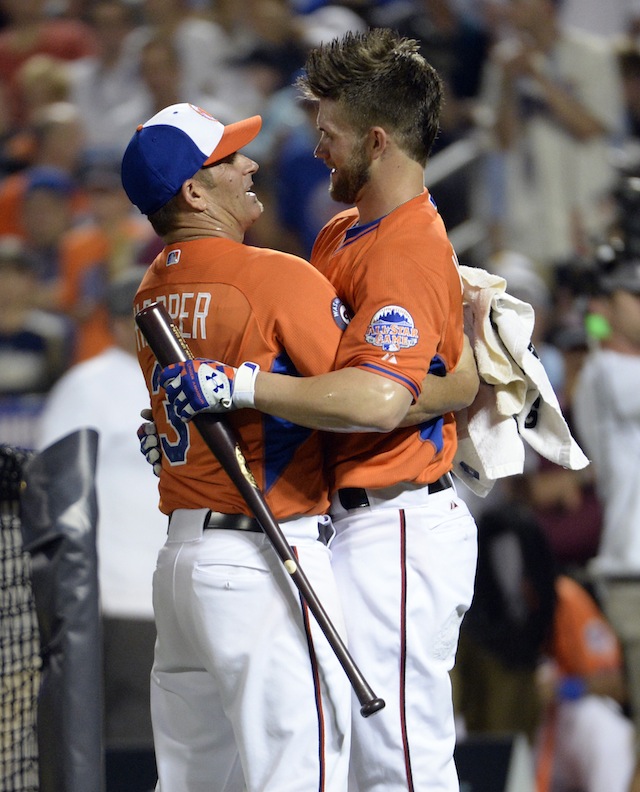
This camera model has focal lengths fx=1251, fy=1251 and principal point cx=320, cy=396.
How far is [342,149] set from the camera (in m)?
2.76

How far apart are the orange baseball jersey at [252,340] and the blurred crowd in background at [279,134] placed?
3.85 m

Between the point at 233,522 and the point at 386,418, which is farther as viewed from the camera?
the point at 233,522

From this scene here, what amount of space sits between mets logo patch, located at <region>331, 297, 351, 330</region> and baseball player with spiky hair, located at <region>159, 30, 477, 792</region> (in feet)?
0.12

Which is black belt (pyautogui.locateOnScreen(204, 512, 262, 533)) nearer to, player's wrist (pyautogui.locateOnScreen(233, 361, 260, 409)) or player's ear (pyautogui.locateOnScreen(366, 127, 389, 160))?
player's wrist (pyautogui.locateOnScreen(233, 361, 260, 409))

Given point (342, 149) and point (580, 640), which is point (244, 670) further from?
point (580, 640)

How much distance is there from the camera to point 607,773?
5.01 metres

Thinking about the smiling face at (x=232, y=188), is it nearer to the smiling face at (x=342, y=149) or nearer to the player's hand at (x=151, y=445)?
the smiling face at (x=342, y=149)

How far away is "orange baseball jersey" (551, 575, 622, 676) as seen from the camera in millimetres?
5336

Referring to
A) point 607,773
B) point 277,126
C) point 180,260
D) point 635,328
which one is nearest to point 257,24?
point 277,126

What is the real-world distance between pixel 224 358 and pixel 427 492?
0.55 m

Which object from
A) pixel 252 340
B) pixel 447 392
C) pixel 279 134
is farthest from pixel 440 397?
pixel 279 134

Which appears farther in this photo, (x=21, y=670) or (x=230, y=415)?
(x=21, y=670)

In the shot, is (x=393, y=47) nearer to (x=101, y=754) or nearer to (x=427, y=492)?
(x=427, y=492)

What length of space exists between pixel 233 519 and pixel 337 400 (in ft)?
1.19
